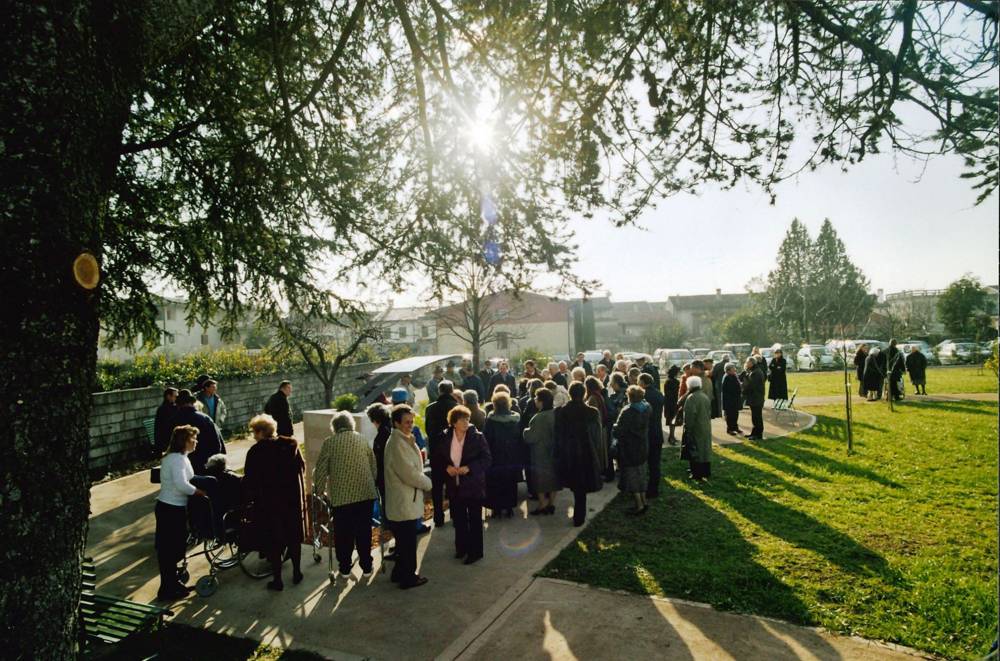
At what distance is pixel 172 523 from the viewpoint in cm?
571

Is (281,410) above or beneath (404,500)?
above

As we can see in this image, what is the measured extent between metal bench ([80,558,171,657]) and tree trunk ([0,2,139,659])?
1.98m

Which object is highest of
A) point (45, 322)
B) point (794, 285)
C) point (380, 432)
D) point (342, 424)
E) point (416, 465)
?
point (794, 285)

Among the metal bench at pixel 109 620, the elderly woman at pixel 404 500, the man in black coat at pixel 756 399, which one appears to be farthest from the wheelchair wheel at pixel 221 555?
the man in black coat at pixel 756 399

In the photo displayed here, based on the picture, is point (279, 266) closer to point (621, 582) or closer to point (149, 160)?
point (149, 160)

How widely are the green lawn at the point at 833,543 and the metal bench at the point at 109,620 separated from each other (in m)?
3.66

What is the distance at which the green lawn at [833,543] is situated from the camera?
4.56 meters

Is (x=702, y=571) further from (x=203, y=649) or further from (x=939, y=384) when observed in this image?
(x=939, y=384)

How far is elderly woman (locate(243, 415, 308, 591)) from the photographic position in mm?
5781

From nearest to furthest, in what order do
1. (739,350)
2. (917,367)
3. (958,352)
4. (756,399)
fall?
(756,399) < (917,367) < (958,352) < (739,350)

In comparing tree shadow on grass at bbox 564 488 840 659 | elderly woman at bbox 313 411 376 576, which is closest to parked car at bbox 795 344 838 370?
tree shadow on grass at bbox 564 488 840 659

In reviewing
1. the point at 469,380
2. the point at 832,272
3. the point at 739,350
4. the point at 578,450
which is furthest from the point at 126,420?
the point at 832,272

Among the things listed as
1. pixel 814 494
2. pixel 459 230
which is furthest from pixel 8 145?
pixel 814 494

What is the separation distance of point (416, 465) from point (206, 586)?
2.67 metres
